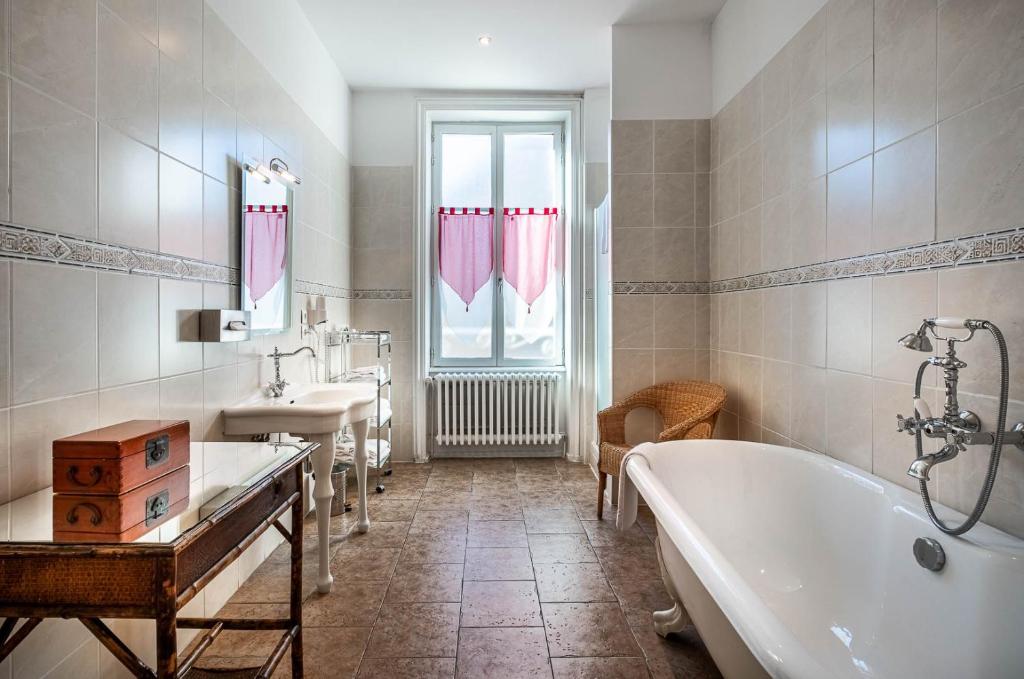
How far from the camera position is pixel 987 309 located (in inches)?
49.9

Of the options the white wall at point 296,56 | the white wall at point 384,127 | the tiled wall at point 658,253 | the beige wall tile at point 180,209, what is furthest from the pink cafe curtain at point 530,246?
the beige wall tile at point 180,209

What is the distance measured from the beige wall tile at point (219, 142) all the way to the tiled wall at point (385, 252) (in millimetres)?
1608

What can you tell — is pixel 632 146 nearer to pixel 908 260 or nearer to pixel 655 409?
pixel 655 409

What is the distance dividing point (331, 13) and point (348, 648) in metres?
3.04

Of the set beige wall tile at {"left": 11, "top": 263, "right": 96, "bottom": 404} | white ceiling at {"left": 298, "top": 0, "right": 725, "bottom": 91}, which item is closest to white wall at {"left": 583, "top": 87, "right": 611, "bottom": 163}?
white ceiling at {"left": 298, "top": 0, "right": 725, "bottom": 91}

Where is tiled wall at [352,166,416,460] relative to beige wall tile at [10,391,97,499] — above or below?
above

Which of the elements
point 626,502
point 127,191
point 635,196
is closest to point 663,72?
point 635,196

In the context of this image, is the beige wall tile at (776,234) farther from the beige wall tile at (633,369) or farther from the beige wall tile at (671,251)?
the beige wall tile at (633,369)

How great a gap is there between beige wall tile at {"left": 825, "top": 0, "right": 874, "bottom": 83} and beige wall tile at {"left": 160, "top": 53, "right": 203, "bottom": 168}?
227 cm

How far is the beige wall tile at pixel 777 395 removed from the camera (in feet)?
7.06

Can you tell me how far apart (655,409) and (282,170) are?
7.43ft

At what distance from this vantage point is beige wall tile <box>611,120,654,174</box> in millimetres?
2891

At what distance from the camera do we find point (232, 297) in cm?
208

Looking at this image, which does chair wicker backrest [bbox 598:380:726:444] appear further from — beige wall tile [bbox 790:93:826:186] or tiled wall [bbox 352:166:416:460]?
tiled wall [bbox 352:166:416:460]
